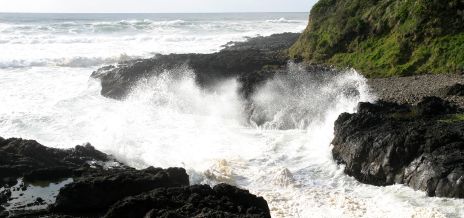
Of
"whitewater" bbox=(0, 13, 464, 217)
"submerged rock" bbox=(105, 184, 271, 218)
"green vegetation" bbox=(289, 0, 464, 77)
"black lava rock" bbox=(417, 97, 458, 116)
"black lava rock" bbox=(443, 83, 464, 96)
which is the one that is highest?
"green vegetation" bbox=(289, 0, 464, 77)

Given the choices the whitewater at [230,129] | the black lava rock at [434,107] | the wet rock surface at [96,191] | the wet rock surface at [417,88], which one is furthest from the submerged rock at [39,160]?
the wet rock surface at [417,88]

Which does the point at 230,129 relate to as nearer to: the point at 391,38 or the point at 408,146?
the point at 408,146

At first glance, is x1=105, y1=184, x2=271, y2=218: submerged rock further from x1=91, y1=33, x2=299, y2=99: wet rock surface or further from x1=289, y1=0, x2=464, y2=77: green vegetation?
x1=289, y1=0, x2=464, y2=77: green vegetation

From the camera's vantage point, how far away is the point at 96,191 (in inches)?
472

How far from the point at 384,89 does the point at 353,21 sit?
30.4 ft

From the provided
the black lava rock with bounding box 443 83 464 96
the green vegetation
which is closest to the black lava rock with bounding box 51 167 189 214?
the black lava rock with bounding box 443 83 464 96

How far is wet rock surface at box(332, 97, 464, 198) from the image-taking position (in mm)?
12891

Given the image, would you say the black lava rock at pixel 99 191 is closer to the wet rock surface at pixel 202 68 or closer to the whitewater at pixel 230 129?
the whitewater at pixel 230 129

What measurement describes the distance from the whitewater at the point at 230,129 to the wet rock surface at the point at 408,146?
372 millimetres

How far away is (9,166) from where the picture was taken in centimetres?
1507

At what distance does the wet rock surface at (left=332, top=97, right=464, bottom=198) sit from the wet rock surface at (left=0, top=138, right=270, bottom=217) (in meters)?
4.86

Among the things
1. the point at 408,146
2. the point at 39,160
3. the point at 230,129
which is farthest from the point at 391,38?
the point at 39,160

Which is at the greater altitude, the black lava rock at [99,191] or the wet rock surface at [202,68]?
the wet rock surface at [202,68]

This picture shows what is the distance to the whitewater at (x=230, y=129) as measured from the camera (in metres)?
13.7
